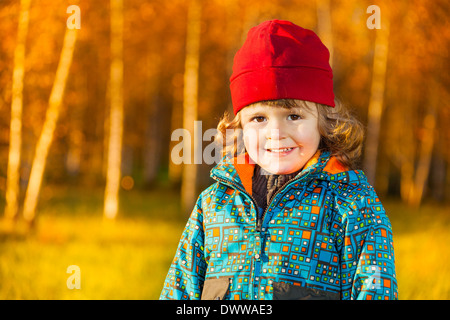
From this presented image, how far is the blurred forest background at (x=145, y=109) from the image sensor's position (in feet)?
22.6

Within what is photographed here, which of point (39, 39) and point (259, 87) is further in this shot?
point (39, 39)

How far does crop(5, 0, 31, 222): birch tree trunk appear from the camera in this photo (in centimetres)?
727

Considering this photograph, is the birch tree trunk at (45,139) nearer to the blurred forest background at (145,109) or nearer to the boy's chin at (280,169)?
the blurred forest background at (145,109)

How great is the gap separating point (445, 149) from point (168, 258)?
13.4 metres

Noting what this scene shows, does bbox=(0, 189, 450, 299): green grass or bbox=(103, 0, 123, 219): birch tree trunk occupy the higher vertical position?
bbox=(103, 0, 123, 219): birch tree trunk

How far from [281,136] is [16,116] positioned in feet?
21.8

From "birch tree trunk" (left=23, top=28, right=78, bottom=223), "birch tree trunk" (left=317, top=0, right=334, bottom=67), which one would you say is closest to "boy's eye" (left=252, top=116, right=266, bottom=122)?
"birch tree trunk" (left=23, top=28, right=78, bottom=223)

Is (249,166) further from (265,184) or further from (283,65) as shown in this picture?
(283,65)

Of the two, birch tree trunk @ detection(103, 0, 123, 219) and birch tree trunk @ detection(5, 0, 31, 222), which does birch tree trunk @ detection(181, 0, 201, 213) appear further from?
birch tree trunk @ detection(5, 0, 31, 222)

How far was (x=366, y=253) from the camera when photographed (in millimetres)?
1673

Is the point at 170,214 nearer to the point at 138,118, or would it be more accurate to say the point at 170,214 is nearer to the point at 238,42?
the point at 238,42

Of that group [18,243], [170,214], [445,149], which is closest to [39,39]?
[18,243]

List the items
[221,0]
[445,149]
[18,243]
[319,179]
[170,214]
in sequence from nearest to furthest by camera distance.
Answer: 1. [319,179]
2. [18,243]
3. [170,214]
4. [221,0]
5. [445,149]

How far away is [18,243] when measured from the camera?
24.0 ft
